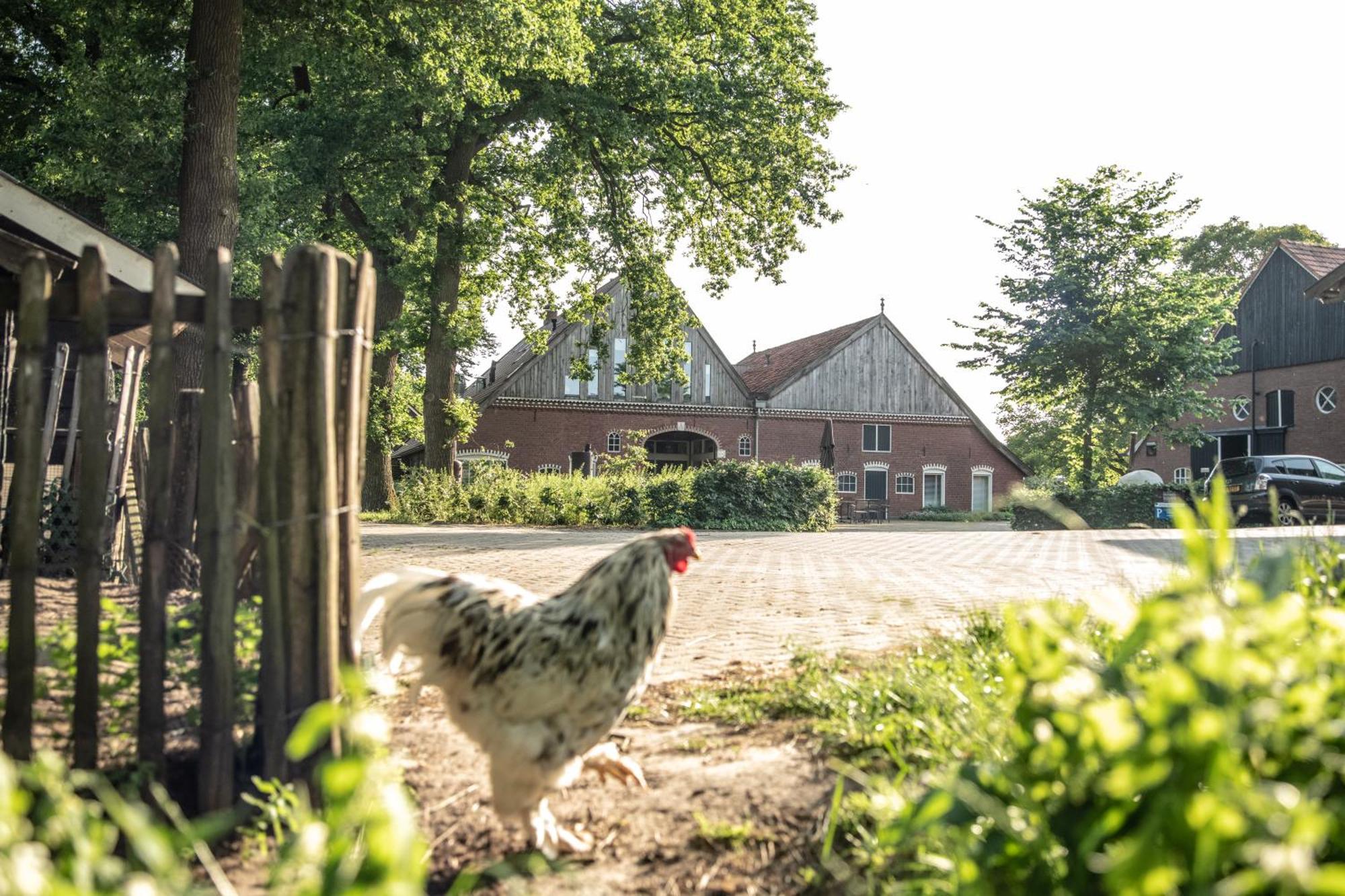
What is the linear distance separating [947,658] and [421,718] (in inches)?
99.7

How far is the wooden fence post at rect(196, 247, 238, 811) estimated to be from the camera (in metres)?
3.07

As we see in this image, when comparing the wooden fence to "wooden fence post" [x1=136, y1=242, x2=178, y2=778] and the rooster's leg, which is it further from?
the rooster's leg

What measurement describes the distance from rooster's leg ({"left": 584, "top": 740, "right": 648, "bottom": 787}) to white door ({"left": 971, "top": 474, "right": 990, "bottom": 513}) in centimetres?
3932

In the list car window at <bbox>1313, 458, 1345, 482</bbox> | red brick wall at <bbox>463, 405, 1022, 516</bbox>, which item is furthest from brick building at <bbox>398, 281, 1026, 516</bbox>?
car window at <bbox>1313, 458, 1345, 482</bbox>

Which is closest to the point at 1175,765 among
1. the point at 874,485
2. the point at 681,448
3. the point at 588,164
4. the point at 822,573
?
the point at 822,573

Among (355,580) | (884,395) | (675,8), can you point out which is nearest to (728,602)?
(355,580)

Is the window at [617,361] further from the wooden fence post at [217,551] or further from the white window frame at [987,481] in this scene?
the wooden fence post at [217,551]

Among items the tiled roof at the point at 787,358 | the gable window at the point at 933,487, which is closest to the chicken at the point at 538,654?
the tiled roof at the point at 787,358

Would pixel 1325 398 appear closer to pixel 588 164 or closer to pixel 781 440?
pixel 781 440

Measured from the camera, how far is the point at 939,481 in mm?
40500

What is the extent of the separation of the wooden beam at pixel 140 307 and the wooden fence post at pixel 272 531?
0.10 meters

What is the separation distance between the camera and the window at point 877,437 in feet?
131

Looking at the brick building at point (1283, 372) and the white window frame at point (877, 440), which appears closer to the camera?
the brick building at point (1283, 372)

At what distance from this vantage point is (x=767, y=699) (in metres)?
4.52
